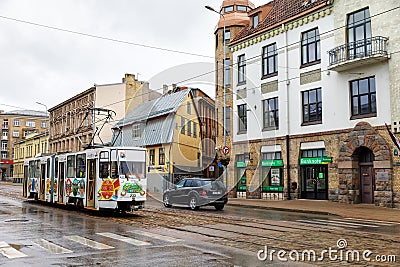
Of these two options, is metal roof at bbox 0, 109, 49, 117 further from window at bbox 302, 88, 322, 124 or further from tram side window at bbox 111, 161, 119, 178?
tram side window at bbox 111, 161, 119, 178

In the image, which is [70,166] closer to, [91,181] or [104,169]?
[91,181]

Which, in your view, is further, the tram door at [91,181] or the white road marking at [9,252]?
the tram door at [91,181]

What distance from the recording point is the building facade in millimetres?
23719

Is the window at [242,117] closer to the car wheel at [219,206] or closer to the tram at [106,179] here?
the car wheel at [219,206]

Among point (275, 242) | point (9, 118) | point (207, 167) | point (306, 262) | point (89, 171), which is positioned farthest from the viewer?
point (9, 118)

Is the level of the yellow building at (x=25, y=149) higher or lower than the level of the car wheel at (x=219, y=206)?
higher

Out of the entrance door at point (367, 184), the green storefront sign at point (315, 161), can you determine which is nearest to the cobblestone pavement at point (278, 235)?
the entrance door at point (367, 184)

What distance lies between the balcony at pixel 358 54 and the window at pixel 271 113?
6.01m

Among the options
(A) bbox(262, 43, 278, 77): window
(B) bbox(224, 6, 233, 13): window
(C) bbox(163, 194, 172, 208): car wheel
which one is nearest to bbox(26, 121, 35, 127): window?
(B) bbox(224, 6, 233, 13): window

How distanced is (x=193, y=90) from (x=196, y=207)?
83.7 ft

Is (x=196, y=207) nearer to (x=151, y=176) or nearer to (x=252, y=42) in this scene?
(x=252, y=42)

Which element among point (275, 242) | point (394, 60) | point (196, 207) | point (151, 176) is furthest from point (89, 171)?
point (151, 176)

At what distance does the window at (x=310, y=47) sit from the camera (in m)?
28.2

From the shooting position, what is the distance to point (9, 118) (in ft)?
356
